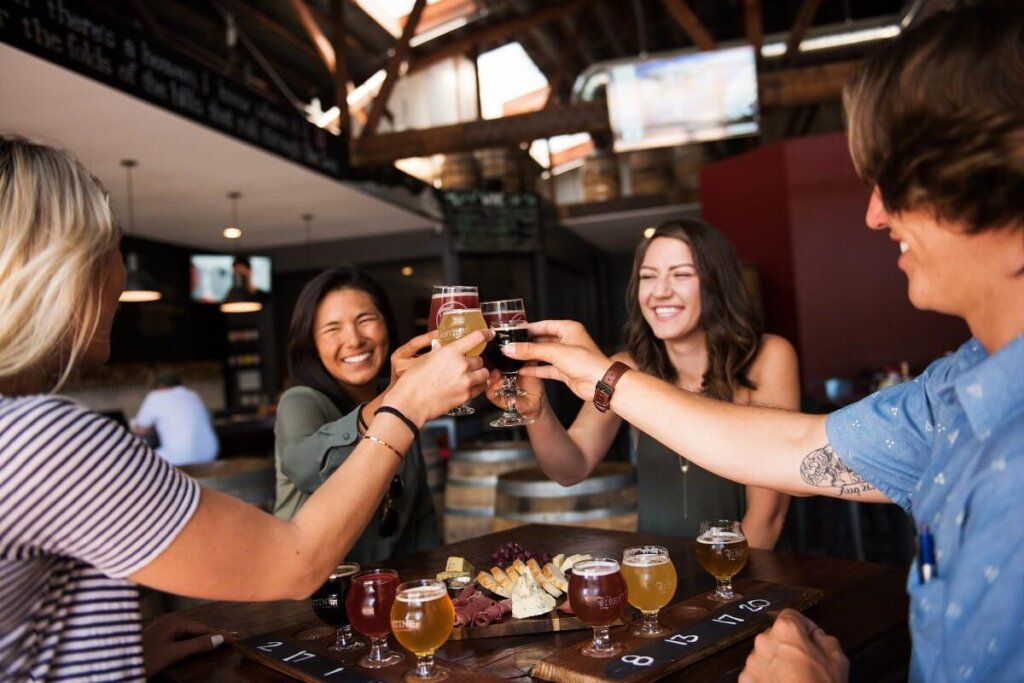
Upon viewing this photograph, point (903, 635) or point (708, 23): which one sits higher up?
point (708, 23)

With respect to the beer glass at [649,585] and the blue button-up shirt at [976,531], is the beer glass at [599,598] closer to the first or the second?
the beer glass at [649,585]

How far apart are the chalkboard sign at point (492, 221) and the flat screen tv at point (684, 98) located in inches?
117

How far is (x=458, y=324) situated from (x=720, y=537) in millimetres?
663

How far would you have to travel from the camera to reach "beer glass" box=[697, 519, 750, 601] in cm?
156

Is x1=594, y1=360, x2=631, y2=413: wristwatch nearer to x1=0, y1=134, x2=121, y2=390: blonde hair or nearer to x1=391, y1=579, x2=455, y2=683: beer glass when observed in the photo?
x1=391, y1=579, x2=455, y2=683: beer glass

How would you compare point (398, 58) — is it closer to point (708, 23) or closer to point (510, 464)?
point (510, 464)

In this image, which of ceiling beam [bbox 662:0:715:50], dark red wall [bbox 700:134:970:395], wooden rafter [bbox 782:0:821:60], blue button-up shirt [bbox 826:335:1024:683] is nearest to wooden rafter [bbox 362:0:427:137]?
ceiling beam [bbox 662:0:715:50]

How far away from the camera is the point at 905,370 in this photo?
187 inches

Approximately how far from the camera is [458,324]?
63.6 inches

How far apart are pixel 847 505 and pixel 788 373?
2.20 meters

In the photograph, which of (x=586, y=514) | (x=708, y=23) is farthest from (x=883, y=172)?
(x=708, y=23)

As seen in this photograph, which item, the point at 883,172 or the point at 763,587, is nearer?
the point at 883,172

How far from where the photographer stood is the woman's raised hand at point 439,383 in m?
1.35

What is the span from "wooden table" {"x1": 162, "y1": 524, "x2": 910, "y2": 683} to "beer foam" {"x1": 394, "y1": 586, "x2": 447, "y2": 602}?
6.3 inches
